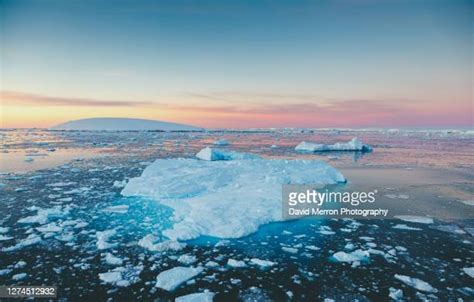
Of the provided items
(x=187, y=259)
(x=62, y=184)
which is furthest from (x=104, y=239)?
(x=62, y=184)

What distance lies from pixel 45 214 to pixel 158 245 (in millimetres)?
2840

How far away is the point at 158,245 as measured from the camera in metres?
4.34

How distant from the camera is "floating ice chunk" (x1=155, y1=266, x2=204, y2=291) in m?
3.30

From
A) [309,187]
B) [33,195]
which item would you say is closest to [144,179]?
[33,195]

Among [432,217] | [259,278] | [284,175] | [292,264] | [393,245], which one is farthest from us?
[284,175]

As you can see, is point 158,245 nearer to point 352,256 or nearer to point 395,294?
point 352,256

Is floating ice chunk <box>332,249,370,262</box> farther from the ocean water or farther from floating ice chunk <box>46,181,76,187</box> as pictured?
floating ice chunk <box>46,181,76,187</box>

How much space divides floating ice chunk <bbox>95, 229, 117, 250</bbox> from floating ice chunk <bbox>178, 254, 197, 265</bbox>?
117cm

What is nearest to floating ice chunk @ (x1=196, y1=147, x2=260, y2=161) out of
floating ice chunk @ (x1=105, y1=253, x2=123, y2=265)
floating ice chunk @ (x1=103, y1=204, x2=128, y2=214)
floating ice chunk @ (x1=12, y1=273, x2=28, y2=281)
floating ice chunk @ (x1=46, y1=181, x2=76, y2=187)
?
floating ice chunk @ (x1=46, y1=181, x2=76, y2=187)

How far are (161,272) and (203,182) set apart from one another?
15.5 ft

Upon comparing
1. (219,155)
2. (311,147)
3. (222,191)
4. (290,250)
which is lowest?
(290,250)

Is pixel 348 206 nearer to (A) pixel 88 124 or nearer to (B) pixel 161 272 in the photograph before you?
(B) pixel 161 272

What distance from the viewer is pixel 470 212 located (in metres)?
6.22

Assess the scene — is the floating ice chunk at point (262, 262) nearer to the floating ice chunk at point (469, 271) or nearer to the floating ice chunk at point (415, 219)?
the floating ice chunk at point (469, 271)
